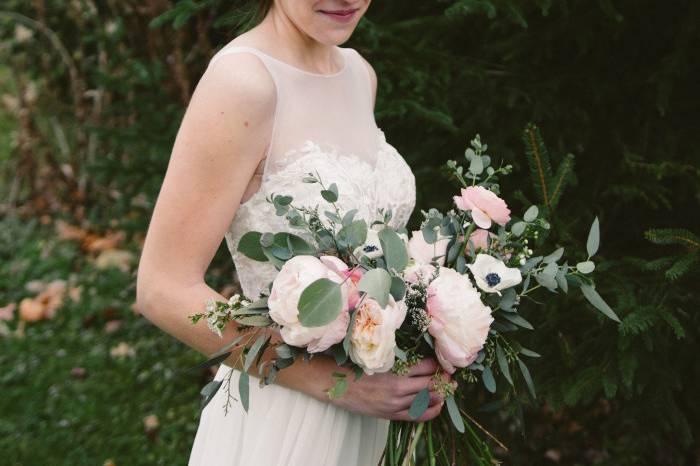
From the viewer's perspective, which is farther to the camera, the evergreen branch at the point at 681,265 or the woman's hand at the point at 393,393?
the evergreen branch at the point at 681,265

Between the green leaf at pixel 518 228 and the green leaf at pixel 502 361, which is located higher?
the green leaf at pixel 518 228

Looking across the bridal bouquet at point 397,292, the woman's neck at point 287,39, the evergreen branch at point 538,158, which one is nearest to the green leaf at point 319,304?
the bridal bouquet at point 397,292

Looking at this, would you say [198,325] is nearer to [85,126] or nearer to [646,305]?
[646,305]

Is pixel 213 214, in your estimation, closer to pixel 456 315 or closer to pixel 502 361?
pixel 456 315

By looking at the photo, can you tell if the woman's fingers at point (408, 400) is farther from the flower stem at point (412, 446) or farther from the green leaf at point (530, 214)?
Answer: the green leaf at point (530, 214)

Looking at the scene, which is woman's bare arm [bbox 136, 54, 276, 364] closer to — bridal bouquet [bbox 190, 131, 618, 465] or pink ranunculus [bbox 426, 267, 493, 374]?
bridal bouquet [bbox 190, 131, 618, 465]

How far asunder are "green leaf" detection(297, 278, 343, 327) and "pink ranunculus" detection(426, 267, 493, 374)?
0.23 metres

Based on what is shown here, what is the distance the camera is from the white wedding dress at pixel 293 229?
182 cm

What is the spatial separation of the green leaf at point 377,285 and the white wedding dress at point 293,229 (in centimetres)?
51

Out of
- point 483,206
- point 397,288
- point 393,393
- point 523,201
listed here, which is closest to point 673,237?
point 523,201

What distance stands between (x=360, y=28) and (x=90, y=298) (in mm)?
3518

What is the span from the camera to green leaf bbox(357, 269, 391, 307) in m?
1.32

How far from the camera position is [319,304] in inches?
53.4

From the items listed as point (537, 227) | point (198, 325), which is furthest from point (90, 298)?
point (537, 227)
